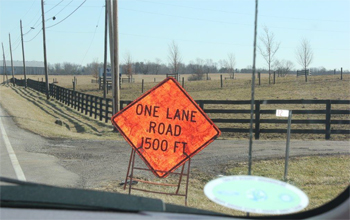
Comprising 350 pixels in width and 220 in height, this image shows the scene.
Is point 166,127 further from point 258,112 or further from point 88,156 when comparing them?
point 258,112

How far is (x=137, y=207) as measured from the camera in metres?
2.12

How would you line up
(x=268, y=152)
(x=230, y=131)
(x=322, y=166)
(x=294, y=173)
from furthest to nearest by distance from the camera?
(x=230, y=131) → (x=268, y=152) → (x=322, y=166) → (x=294, y=173)

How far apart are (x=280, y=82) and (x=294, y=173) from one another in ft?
96.6

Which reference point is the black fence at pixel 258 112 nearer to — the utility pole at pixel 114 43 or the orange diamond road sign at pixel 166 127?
the utility pole at pixel 114 43

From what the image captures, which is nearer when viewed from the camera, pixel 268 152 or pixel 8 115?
pixel 268 152

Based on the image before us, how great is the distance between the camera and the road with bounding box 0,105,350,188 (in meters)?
6.57

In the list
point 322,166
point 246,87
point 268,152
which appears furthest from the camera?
point 246,87

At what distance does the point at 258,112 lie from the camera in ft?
44.0

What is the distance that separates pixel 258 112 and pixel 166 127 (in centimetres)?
844

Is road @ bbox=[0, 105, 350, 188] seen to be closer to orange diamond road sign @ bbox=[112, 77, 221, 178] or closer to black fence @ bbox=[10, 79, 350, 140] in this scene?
orange diamond road sign @ bbox=[112, 77, 221, 178]

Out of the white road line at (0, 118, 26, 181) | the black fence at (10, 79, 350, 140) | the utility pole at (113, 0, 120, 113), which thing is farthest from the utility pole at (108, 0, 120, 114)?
the white road line at (0, 118, 26, 181)

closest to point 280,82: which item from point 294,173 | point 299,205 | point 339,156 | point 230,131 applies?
point 230,131

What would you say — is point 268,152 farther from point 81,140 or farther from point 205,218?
point 205,218

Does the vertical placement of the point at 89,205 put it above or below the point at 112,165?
above
